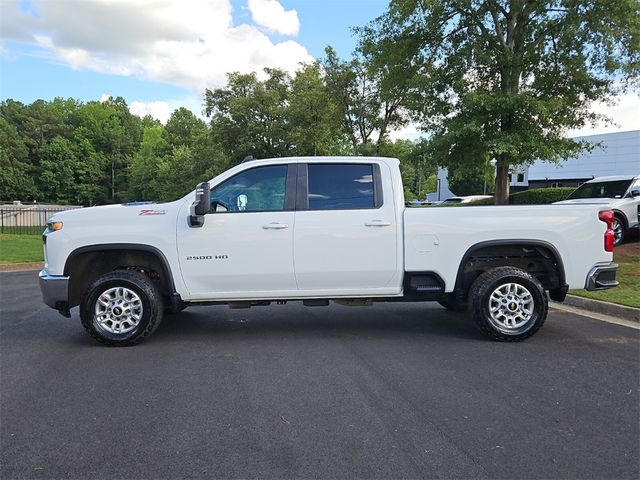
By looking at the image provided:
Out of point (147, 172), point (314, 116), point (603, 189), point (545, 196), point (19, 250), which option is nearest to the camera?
point (603, 189)

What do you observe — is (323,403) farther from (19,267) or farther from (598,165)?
(598,165)

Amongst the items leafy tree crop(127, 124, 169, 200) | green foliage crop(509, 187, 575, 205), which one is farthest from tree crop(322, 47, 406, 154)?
leafy tree crop(127, 124, 169, 200)

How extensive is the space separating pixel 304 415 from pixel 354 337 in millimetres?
2281

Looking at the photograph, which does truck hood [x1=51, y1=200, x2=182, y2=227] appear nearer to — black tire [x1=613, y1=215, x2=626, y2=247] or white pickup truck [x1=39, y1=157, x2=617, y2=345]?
white pickup truck [x1=39, y1=157, x2=617, y2=345]

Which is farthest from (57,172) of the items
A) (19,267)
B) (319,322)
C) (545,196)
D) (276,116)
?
(319,322)

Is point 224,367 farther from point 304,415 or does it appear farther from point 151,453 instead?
point 151,453

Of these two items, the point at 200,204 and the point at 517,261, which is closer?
the point at 200,204

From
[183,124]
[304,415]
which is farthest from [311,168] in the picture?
[183,124]

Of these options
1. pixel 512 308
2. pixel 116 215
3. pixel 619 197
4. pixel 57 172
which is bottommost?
pixel 512 308

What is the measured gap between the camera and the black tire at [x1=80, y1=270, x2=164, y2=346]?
547 centimetres

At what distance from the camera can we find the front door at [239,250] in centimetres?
552

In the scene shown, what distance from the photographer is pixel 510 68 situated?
1352 centimetres

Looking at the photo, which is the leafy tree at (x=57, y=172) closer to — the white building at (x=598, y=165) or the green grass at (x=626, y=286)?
the white building at (x=598, y=165)

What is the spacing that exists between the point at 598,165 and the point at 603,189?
153 ft
